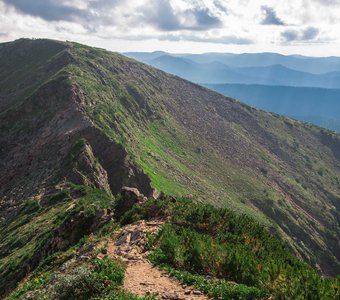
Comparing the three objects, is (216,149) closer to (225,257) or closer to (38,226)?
(38,226)

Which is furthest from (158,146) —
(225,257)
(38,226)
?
(225,257)

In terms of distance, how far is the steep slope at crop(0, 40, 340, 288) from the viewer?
48562 millimetres

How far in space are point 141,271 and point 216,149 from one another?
8113 centimetres

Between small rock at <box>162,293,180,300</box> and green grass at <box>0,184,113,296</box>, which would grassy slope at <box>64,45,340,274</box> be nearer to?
green grass at <box>0,184,113,296</box>

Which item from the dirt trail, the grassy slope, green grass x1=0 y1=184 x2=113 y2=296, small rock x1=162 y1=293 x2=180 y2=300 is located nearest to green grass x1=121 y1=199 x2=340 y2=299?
the dirt trail

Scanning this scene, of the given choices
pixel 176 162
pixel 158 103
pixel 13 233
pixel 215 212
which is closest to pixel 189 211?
pixel 215 212

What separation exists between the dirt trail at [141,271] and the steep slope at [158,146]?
48.5 feet

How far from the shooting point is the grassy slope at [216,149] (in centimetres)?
7256

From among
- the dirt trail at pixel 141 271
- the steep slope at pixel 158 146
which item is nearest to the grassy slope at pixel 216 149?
the steep slope at pixel 158 146

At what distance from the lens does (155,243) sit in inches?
773

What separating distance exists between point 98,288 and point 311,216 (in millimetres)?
84237

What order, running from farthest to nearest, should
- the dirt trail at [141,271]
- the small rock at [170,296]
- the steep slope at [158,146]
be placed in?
the steep slope at [158,146] < the dirt trail at [141,271] < the small rock at [170,296]

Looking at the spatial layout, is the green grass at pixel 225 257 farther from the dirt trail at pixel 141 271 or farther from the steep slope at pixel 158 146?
the steep slope at pixel 158 146

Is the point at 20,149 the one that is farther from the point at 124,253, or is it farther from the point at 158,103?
the point at 158,103
